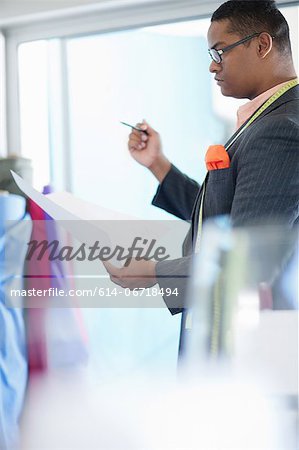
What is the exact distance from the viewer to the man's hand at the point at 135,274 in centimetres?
116

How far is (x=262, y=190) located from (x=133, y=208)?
96 cm

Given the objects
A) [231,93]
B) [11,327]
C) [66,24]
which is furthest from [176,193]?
[66,24]

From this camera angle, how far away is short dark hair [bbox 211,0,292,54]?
120 cm

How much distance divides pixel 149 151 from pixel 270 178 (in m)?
0.52

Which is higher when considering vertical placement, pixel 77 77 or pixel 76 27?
pixel 76 27

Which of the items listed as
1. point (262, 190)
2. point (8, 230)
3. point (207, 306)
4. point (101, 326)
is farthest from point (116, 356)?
point (207, 306)

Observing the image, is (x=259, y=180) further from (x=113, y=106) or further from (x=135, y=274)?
(x=113, y=106)

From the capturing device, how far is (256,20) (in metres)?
1.20

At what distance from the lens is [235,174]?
113 centimetres

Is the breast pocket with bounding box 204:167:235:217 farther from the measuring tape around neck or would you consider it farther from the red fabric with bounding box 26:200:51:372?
the red fabric with bounding box 26:200:51:372

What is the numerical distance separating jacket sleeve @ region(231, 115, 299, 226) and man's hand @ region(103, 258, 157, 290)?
0.21 m

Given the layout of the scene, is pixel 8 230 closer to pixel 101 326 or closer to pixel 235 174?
pixel 101 326

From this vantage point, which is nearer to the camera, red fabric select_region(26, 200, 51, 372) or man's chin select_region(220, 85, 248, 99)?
man's chin select_region(220, 85, 248, 99)

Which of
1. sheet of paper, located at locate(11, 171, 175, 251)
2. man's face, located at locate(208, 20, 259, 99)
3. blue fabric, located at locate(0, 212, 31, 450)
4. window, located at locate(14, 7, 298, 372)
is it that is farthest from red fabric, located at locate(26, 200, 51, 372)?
man's face, located at locate(208, 20, 259, 99)
